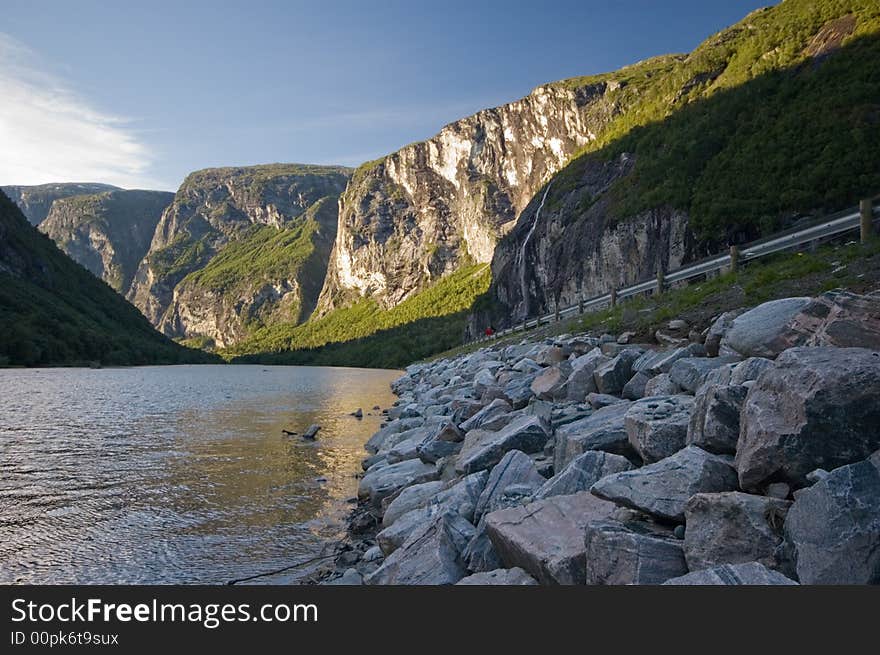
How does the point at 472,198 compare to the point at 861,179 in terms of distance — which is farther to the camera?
the point at 472,198

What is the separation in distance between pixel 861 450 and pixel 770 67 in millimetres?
55202

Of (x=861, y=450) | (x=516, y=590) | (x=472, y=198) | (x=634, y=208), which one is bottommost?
(x=516, y=590)

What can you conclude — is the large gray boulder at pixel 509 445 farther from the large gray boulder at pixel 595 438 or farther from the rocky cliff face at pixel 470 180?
the rocky cliff face at pixel 470 180

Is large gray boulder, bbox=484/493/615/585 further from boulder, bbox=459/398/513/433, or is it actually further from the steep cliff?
the steep cliff

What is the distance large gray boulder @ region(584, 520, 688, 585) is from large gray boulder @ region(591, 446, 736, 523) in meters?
0.29

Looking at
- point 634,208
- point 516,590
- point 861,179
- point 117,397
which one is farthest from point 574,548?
point 634,208

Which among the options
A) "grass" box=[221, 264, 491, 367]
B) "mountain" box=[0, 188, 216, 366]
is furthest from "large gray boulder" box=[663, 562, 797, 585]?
"grass" box=[221, 264, 491, 367]

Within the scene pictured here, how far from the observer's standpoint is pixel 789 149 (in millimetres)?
32125

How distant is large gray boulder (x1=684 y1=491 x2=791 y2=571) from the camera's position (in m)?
3.00

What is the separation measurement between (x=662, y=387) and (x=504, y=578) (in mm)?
3531

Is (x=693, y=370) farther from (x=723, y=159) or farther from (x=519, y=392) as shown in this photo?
(x=723, y=159)

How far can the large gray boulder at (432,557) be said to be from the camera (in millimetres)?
4355

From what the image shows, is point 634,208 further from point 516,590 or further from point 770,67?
point 516,590

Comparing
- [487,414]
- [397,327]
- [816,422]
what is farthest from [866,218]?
[397,327]
